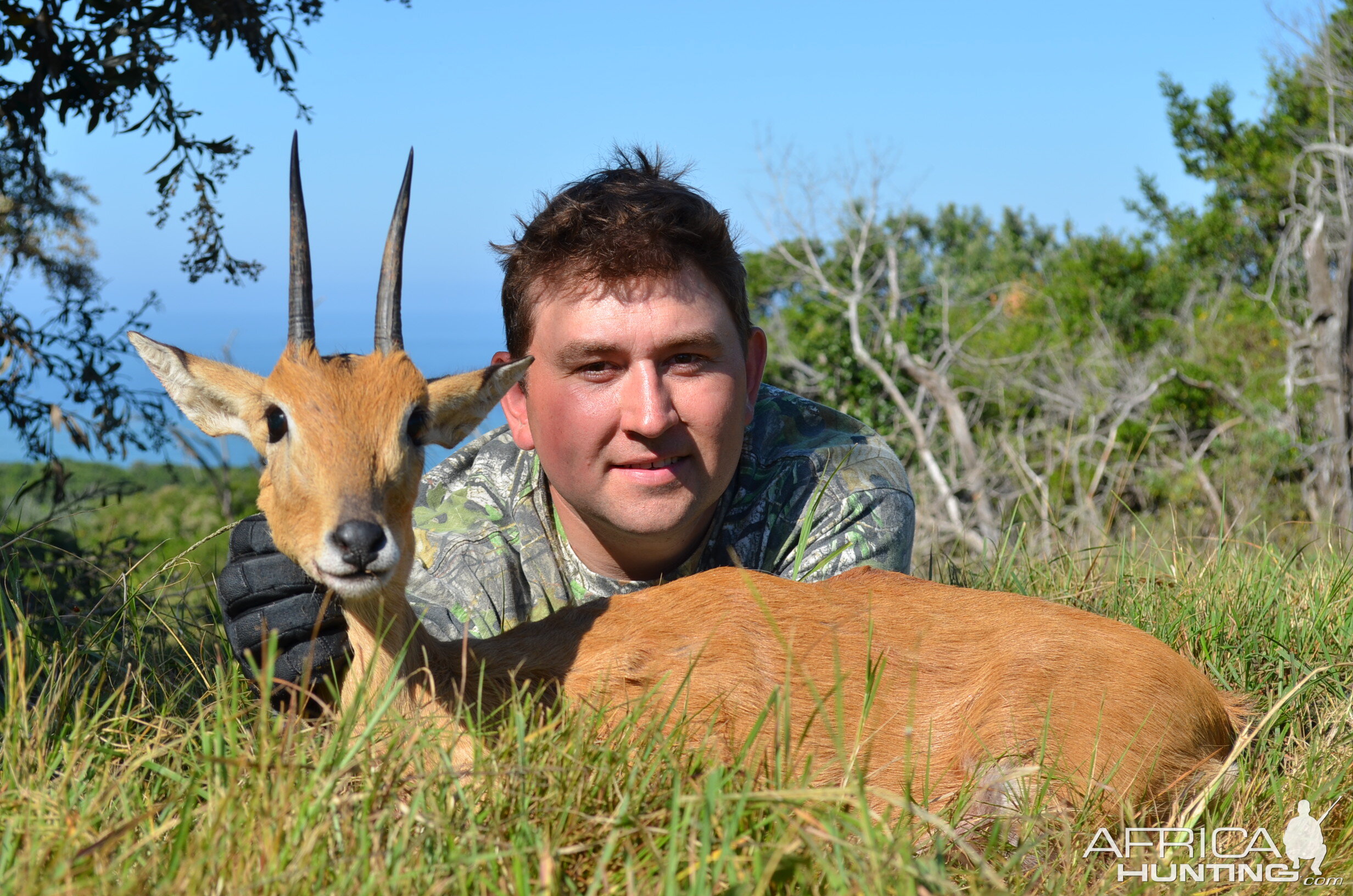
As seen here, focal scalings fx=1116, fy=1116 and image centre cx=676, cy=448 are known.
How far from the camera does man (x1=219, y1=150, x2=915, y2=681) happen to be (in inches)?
170

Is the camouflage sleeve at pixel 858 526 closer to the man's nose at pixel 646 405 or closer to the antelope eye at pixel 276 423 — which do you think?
the man's nose at pixel 646 405

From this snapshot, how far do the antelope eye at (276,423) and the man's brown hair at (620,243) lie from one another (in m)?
1.49

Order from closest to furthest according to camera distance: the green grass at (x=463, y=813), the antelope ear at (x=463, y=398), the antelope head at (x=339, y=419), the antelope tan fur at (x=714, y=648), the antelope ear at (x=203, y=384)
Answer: the green grass at (x=463, y=813), the antelope head at (x=339, y=419), the antelope tan fur at (x=714, y=648), the antelope ear at (x=203, y=384), the antelope ear at (x=463, y=398)

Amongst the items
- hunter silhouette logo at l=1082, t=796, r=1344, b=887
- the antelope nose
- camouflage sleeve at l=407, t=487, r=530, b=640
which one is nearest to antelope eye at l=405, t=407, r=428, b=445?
the antelope nose

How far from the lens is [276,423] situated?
3.31 m

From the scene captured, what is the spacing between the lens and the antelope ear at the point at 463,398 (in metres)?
3.54

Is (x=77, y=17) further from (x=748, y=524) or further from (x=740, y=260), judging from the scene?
(x=748, y=524)

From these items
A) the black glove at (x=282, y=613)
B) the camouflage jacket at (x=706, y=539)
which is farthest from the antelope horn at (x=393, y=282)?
the camouflage jacket at (x=706, y=539)

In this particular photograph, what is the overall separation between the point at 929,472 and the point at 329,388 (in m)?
11.1

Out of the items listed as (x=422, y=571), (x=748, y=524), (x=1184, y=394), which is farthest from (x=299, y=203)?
(x=1184, y=394)

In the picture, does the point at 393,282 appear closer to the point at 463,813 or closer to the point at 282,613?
the point at 282,613

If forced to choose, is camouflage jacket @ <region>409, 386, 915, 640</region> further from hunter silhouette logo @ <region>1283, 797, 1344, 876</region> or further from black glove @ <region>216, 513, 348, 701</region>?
hunter silhouette logo @ <region>1283, 797, 1344, 876</region>

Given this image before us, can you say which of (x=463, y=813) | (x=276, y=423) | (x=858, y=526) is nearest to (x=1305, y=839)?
(x=858, y=526)

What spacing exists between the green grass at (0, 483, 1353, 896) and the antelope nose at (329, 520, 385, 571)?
44 cm
